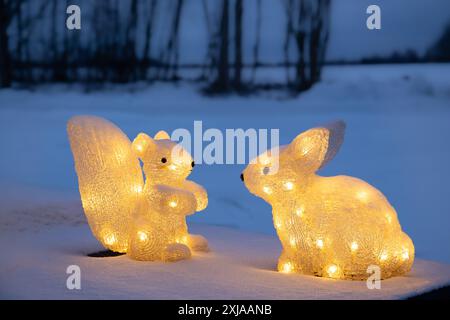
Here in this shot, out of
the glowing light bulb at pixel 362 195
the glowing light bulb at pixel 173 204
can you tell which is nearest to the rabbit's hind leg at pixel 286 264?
the glowing light bulb at pixel 362 195

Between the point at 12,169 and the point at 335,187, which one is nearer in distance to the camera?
the point at 335,187

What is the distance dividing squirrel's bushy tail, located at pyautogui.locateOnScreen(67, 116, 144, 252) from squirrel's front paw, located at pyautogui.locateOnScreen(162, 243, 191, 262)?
198 millimetres

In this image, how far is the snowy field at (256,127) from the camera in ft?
12.1

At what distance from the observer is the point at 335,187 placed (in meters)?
2.53

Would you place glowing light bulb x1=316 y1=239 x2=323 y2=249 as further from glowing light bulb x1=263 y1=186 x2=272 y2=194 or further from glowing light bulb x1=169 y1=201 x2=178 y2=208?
glowing light bulb x1=169 y1=201 x2=178 y2=208

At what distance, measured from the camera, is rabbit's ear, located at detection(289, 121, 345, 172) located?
2523 millimetres

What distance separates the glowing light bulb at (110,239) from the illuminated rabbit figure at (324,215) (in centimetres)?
62

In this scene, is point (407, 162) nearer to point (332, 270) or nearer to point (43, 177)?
point (332, 270)

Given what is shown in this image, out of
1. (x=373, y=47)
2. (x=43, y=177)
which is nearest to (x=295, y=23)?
(x=373, y=47)

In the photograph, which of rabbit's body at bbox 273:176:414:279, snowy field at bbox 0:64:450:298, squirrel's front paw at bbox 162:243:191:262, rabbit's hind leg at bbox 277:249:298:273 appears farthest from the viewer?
snowy field at bbox 0:64:450:298

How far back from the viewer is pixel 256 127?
180 inches

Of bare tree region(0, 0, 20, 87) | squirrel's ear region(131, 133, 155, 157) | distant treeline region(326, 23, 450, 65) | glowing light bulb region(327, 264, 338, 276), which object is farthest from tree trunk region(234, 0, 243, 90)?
glowing light bulb region(327, 264, 338, 276)

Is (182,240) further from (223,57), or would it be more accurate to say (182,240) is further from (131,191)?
(223,57)
